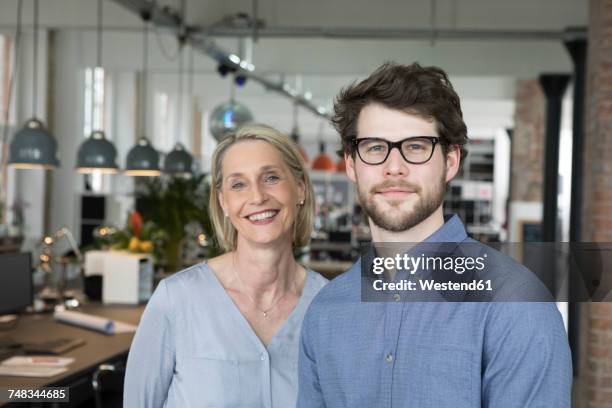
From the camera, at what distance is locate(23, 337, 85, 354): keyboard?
4.42m

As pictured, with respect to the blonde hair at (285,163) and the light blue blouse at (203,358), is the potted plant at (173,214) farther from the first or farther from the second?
the light blue blouse at (203,358)

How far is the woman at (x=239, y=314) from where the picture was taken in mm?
2301

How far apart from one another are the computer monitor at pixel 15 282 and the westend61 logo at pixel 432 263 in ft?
12.5

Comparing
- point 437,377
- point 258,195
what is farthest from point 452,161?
point 258,195

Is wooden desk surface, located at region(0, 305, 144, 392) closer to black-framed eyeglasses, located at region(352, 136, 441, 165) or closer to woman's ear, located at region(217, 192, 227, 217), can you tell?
woman's ear, located at region(217, 192, 227, 217)

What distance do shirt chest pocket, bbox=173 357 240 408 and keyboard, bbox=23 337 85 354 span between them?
2.27m

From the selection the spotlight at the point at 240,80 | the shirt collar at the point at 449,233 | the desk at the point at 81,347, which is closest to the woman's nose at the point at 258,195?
the shirt collar at the point at 449,233

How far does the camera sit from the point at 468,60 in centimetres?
1159

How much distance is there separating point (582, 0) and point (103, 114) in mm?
10122

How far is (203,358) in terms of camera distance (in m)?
2.33

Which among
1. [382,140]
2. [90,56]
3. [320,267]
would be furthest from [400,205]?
[90,56]

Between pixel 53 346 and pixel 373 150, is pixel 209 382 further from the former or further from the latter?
pixel 53 346


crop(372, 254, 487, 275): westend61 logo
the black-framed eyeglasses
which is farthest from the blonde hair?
crop(372, 254, 487, 275): westend61 logo

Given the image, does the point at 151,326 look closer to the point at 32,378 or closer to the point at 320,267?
the point at 32,378
